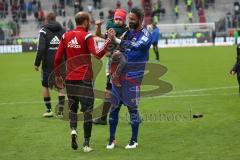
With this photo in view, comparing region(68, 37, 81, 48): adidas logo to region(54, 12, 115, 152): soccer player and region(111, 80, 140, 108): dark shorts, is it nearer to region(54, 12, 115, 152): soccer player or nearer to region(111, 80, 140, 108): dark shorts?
region(54, 12, 115, 152): soccer player

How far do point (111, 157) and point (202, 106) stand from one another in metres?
5.73

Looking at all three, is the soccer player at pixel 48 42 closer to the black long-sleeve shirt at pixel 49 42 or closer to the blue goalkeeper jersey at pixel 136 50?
the black long-sleeve shirt at pixel 49 42

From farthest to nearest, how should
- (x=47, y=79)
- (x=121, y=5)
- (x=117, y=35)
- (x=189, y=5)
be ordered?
(x=121, y=5), (x=189, y=5), (x=47, y=79), (x=117, y=35)

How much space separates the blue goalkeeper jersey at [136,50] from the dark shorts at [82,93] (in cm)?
72

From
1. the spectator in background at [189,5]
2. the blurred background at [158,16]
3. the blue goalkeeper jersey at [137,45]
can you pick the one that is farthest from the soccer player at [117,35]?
the spectator in background at [189,5]

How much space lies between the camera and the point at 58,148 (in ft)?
33.6

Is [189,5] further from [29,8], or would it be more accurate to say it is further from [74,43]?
[74,43]

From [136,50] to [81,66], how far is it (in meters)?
0.96

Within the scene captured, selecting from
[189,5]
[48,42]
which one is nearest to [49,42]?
[48,42]

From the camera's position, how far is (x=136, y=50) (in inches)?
391

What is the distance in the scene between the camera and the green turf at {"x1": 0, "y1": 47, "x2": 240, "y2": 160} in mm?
9734

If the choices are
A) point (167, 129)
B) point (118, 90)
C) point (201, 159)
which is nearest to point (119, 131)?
point (167, 129)

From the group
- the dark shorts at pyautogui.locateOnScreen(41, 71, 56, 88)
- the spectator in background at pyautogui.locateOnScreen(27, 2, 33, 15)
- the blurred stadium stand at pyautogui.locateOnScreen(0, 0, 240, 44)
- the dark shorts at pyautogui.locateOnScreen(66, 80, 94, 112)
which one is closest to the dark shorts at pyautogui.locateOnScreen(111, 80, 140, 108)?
the dark shorts at pyautogui.locateOnScreen(66, 80, 94, 112)

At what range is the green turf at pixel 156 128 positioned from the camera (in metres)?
9.73
